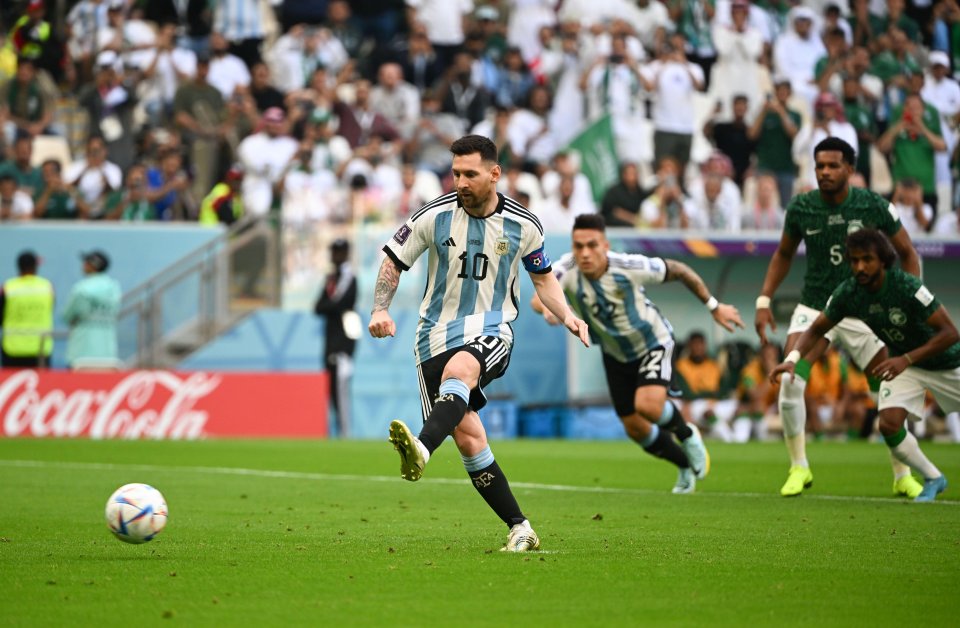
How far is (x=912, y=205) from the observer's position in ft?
82.4

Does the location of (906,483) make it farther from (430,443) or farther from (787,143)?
(787,143)

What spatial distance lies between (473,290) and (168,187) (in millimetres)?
15882

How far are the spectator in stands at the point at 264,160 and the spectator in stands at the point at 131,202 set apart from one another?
1.52m

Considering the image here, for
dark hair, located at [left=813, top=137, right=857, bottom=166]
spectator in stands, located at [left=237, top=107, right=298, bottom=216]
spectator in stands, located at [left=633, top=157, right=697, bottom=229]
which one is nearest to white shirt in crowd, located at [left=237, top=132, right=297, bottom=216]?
spectator in stands, located at [left=237, top=107, right=298, bottom=216]

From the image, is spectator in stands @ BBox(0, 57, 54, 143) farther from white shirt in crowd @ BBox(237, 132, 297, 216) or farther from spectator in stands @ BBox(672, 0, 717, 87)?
spectator in stands @ BBox(672, 0, 717, 87)

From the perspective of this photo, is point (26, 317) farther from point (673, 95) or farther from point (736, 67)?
point (736, 67)

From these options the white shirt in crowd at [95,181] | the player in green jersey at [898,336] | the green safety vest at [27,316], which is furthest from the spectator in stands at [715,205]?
the player in green jersey at [898,336]

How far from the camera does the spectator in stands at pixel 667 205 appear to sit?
24594 millimetres

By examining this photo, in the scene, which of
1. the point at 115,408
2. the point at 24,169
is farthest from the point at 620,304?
the point at 24,169

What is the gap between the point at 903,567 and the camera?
7.62m

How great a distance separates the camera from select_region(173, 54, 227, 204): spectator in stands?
2384 centimetres

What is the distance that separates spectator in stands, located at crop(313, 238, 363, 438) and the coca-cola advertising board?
0.59 meters

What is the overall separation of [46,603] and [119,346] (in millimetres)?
17266

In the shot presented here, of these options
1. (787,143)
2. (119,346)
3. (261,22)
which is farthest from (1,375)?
(787,143)
